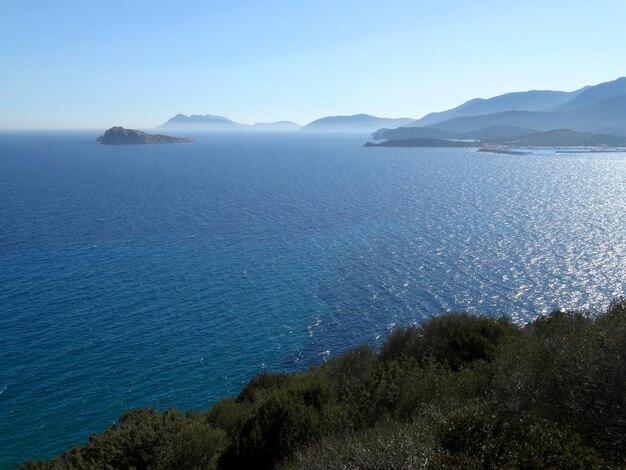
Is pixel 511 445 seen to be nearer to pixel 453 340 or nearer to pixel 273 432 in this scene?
pixel 273 432

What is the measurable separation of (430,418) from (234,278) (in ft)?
139

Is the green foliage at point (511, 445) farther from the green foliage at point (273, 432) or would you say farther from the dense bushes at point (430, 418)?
the green foliage at point (273, 432)

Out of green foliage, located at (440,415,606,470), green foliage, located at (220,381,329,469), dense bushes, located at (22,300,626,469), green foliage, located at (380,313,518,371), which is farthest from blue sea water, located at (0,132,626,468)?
green foliage, located at (440,415,606,470)

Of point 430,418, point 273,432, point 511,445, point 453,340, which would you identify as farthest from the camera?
point 453,340

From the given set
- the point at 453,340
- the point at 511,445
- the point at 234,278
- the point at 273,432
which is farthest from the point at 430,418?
the point at 234,278

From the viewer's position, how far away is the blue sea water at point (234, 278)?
1441 inches

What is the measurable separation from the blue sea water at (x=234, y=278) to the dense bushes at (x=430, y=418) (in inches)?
461

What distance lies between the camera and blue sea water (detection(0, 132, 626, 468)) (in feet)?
120

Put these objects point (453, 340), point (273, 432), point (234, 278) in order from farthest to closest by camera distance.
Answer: point (234, 278) < point (453, 340) < point (273, 432)

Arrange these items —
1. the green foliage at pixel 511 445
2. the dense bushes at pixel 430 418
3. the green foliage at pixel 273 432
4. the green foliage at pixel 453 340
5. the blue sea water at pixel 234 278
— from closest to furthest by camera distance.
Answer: the green foliage at pixel 511 445
the dense bushes at pixel 430 418
the green foliage at pixel 273 432
the green foliage at pixel 453 340
the blue sea water at pixel 234 278

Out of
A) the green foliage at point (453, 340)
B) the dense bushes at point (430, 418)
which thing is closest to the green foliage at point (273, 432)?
the dense bushes at point (430, 418)

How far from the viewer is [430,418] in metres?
16.1

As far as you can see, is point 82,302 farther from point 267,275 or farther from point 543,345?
point 543,345

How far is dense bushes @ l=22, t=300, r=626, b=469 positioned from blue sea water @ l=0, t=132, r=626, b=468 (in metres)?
11.7
